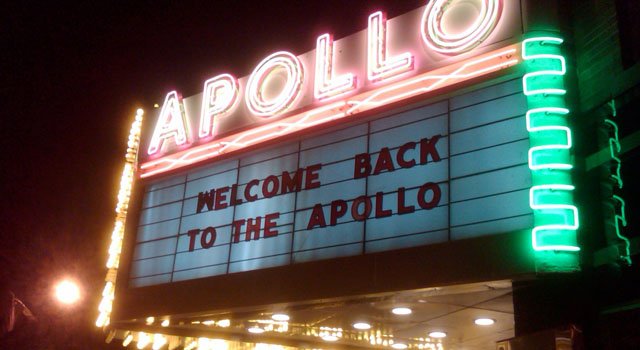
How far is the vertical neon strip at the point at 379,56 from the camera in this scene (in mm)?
12609

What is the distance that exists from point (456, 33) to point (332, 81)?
2.72 meters

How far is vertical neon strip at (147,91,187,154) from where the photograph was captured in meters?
16.1

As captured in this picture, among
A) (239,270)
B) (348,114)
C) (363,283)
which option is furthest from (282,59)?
(363,283)

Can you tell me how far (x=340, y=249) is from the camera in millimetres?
12297

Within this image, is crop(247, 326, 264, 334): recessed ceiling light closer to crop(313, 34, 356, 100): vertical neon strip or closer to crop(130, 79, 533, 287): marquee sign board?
crop(130, 79, 533, 287): marquee sign board

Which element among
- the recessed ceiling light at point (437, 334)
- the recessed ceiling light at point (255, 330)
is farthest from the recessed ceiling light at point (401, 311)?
the recessed ceiling light at point (255, 330)

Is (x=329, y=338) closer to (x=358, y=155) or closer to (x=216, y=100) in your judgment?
(x=358, y=155)

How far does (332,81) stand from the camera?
13602 mm

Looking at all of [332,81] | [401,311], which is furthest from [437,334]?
[332,81]

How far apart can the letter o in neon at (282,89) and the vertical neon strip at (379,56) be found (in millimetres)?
1764

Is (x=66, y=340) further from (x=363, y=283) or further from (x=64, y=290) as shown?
(x=363, y=283)

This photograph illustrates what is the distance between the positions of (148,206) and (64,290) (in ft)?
22.4

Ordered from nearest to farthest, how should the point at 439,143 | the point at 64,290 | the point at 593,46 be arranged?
the point at 593,46 → the point at 439,143 → the point at 64,290

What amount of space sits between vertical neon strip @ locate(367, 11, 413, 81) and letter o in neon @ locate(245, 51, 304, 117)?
1764mm
